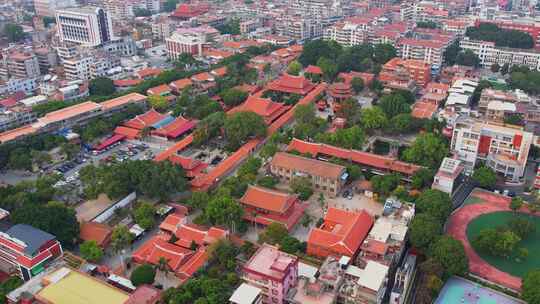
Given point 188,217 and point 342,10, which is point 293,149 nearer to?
point 188,217

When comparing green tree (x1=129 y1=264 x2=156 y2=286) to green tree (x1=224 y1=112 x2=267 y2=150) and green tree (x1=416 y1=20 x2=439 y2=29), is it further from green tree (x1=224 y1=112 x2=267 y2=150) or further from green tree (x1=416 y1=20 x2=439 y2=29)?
green tree (x1=416 y1=20 x2=439 y2=29)

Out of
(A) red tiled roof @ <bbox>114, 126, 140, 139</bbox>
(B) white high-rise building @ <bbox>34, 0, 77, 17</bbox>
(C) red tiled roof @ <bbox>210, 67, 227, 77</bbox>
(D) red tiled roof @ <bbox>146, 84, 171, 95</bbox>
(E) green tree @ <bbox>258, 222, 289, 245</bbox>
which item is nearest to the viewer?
(E) green tree @ <bbox>258, 222, 289, 245</bbox>

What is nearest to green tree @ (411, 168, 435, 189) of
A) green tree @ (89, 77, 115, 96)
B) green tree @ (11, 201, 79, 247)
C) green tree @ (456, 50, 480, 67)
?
green tree @ (11, 201, 79, 247)

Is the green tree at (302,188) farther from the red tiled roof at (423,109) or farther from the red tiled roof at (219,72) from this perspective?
the red tiled roof at (219,72)

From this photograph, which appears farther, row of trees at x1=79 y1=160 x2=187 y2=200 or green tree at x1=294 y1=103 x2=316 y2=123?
green tree at x1=294 y1=103 x2=316 y2=123

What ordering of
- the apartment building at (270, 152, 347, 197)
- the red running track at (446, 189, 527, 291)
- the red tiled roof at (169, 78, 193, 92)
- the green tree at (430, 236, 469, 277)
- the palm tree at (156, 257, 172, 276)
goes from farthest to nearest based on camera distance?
the red tiled roof at (169, 78, 193, 92) < the apartment building at (270, 152, 347, 197) < the red running track at (446, 189, 527, 291) < the palm tree at (156, 257, 172, 276) < the green tree at (430, 236, 469, 277)

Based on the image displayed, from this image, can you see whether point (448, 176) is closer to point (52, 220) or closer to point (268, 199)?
point (268, 199)

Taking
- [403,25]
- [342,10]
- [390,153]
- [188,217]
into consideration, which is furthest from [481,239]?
[342,10]
